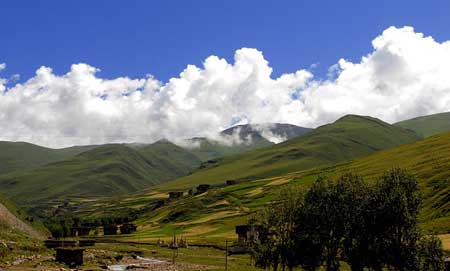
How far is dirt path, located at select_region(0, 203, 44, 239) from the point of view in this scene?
417 feet

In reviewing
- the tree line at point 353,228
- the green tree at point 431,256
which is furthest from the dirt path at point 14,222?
the green tree at point 431,256

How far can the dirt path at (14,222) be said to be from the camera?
417ft

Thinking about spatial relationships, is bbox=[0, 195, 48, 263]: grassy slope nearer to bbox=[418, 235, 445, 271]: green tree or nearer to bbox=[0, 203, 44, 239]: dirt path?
bbox=[0, 203, 44, 239]: dirt path

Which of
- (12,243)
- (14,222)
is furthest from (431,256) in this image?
(14,222)

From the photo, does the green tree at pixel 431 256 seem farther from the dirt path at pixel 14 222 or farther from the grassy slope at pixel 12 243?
the dirt path at pixel 14 222

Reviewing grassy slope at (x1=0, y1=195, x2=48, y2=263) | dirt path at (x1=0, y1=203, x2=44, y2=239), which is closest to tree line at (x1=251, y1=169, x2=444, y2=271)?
grassy slope at (x1=0, y1=195, x2=48, y2=263)

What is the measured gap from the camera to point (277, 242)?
80.8 metres

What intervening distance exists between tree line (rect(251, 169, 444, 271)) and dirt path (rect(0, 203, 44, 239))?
7061 cm

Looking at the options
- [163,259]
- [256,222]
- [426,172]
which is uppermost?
[426,172]

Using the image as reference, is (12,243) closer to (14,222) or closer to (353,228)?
(14,222)

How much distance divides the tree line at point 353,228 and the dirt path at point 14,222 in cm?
7061

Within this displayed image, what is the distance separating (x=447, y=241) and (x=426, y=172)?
81.5 m

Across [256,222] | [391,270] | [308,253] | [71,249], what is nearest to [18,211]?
[71,249]

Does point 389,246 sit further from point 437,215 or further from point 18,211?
point 18,211
